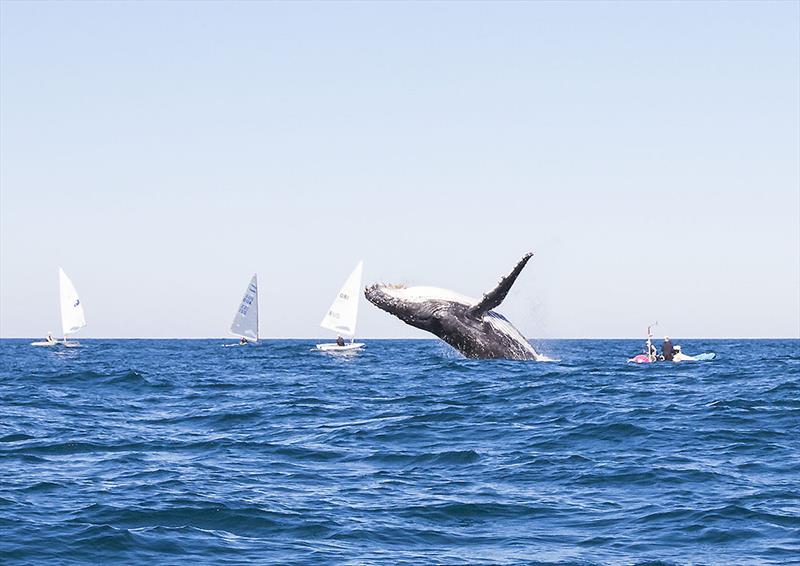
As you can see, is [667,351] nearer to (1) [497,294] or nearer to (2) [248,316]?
(1) [497,294]

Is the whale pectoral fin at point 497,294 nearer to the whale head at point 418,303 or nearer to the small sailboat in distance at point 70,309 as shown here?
the whale head at point 418,303

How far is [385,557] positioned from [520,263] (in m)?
16.2

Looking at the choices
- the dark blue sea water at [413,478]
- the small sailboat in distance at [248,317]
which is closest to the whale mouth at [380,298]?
the dark blue sea water at [413,478]

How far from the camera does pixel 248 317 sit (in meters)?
93.1

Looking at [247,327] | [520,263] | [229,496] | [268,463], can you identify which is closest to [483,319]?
[520,263]

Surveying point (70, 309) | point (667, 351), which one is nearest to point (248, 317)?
point (70, 309)

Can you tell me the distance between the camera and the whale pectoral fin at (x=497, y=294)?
25800 millimetres

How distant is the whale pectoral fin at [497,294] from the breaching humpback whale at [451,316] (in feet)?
0.10

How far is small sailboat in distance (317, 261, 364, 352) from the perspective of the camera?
239 ft

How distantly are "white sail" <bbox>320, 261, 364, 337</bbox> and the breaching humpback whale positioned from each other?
4278 centimetres

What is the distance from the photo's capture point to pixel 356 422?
1944 cm

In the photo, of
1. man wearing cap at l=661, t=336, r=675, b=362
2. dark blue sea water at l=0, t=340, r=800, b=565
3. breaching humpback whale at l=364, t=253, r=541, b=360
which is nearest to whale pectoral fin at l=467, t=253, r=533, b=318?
breaching humpback whale at l=364, t=253, r=541, b=360

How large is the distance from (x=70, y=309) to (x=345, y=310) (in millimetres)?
37166

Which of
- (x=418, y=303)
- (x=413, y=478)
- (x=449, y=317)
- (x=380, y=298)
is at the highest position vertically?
(x=380, y=298)
